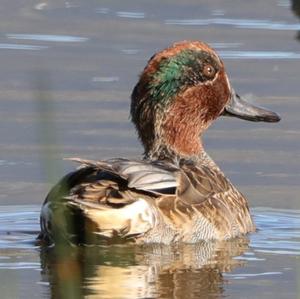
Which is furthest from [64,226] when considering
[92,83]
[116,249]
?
[92,83]

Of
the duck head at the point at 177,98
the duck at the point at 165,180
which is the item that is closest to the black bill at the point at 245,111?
the duck at the point at 165,180

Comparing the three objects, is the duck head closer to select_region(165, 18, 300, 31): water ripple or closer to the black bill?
the black bill

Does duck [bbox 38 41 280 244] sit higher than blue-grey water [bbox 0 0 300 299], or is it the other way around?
duck [bbox 38 41 280 244]

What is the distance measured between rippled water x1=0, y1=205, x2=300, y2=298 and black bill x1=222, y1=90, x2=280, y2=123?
3.62 ft

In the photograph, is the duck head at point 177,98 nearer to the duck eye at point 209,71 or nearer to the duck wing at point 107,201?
the duck eye at point 209,71

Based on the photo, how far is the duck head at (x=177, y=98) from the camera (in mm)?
10391

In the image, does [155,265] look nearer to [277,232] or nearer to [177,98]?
[277,232]

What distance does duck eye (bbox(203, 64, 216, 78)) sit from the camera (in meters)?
10.7

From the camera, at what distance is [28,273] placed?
8859 millimetres

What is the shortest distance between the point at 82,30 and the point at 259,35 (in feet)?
5.75

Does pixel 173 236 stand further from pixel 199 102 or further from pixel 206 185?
pixel 199 102

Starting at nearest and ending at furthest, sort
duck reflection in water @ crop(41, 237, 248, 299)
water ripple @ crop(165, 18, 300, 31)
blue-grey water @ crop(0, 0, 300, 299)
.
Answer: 1. duck reflection in water @ crop(41, 237, 248, 299)
2. blue-grey water @ crop(0, 0, 300, 299)
3. water ripple @ crop(165, 18, 300, 31)

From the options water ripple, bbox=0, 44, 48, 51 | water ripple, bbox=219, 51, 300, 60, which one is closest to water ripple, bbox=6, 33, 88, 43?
water ripple, bbox=0, 44, 48, 51

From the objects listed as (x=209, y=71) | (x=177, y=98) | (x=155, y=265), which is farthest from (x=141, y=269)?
(x=209, y=71)
